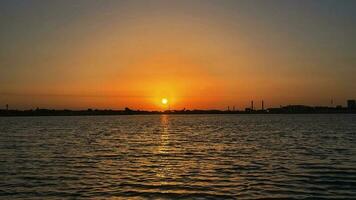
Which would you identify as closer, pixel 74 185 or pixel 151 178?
pixel 74 185

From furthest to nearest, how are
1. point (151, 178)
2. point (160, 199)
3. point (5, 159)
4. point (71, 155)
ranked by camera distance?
point (71, 155) < point (5, 159) < point (151, 178) < point (160, 199)

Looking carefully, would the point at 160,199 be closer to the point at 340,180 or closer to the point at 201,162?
the point at 340,180

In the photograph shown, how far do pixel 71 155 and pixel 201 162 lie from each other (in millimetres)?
12929

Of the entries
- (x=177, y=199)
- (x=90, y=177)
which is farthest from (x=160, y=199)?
(x=90, y=177)

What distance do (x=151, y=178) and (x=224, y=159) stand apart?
11.5 m

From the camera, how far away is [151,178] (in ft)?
89.8

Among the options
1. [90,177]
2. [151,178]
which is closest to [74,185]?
[90,177]

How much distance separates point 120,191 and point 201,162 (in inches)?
512

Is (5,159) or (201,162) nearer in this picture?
(201,162)

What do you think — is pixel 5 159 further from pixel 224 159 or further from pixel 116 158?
pixel 224 159

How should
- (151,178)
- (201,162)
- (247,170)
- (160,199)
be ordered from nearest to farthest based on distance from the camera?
(160,199) → (151,178) → (247,170) → (201,162)

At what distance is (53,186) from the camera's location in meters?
25.0

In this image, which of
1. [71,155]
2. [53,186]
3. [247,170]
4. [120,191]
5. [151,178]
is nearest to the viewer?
[120,191]

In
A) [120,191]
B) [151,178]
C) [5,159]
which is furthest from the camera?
[5,159]
